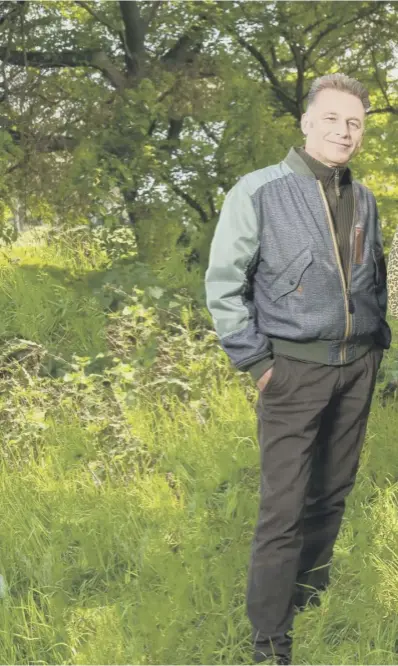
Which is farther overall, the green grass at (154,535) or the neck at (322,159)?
the green grass at (154,535)

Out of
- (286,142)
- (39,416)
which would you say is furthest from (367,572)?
(286,142)

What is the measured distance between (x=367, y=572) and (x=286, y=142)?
15.6 feet

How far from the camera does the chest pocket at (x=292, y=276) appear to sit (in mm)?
3031

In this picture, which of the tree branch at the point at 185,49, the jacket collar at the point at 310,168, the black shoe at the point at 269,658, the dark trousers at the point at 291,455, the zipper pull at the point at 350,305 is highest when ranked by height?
the tree branch at the point at 185,49

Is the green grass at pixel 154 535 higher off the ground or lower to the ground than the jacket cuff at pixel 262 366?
lower

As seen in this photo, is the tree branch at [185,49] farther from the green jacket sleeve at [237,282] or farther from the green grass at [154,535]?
the green jacket sleeve at [237,282]

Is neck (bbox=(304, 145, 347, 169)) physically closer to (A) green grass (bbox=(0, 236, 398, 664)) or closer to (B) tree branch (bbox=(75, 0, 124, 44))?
(A) green grass (bbox=(0, 236, 398, 664))

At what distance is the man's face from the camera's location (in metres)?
3.08

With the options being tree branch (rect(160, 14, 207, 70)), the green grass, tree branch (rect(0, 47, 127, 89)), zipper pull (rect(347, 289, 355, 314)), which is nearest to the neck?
zipper pull (rect(347, 289, 355, 314))

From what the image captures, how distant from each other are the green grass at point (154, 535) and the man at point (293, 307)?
325 millimetres

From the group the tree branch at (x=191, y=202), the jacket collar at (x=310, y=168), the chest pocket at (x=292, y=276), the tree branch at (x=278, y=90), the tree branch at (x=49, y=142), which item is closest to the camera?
the chest pocket at (x=292, y=276)

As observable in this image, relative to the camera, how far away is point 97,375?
18.7 feet

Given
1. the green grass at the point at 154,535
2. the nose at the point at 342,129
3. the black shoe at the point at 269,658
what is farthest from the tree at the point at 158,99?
the black shoe at the point at 269,658

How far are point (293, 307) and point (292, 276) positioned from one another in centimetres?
10
